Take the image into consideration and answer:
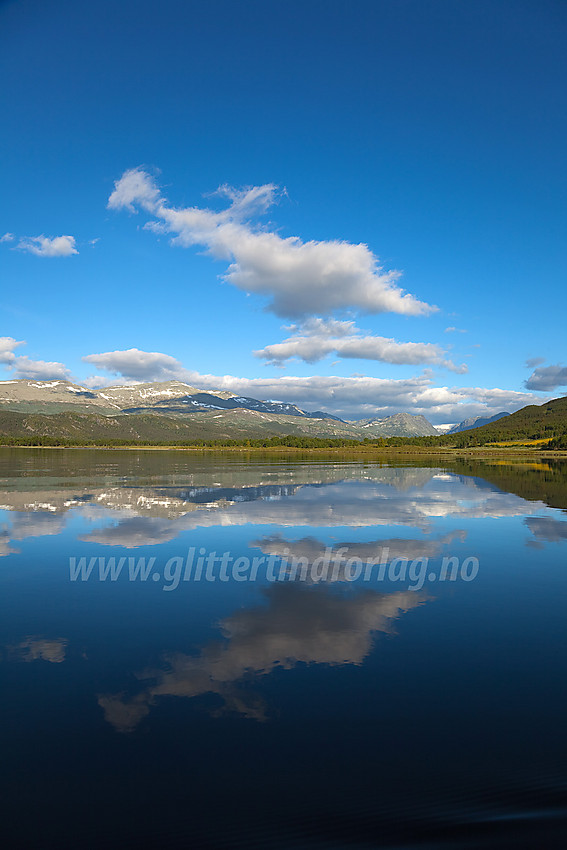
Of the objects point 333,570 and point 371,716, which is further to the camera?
point 333,570

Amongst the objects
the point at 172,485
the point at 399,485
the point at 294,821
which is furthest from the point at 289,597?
the point at 399,485

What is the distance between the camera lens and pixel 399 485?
176ft

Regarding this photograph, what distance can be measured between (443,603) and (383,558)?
5123 mm

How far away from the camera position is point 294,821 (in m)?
6.17

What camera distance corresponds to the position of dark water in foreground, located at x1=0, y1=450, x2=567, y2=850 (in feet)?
20.6

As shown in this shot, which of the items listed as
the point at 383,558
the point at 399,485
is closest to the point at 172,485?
the point at 399,485

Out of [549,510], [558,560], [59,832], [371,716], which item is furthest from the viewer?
[549,510]

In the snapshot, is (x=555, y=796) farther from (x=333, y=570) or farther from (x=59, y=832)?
(x=333, y=570)

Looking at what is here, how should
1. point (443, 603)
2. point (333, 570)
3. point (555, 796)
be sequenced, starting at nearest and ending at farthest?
point (555, 796)
point (443, 603)
point (333, 570)

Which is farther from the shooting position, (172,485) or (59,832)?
(172,485)

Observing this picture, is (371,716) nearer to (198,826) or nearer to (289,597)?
(198,826)

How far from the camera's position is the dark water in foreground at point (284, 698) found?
6293 millimetres

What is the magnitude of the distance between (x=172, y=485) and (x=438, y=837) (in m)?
45.2

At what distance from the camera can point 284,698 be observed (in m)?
9.07
